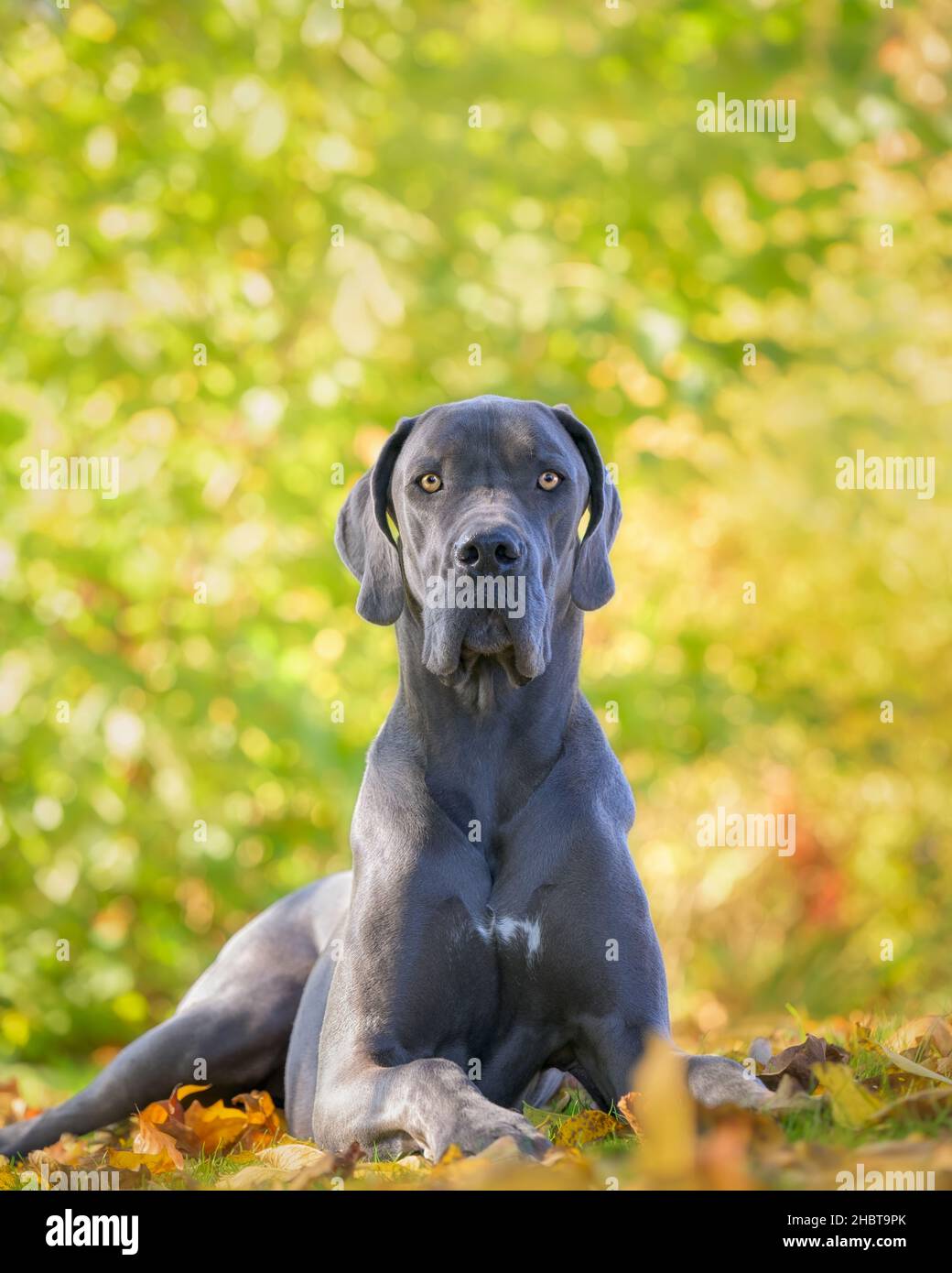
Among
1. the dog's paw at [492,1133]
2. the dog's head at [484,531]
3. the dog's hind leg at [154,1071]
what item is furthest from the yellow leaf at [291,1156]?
the dog's head at [484,531]

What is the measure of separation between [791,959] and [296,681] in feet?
12.2

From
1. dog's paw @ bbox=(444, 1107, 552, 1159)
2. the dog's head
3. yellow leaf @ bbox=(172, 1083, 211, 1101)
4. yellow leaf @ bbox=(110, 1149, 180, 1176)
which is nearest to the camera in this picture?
dog's paw @ bbox=(444, 1107, 552, 1159)

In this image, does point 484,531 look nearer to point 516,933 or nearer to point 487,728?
point 487,728

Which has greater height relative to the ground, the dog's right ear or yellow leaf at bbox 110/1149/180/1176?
the dog's right ear

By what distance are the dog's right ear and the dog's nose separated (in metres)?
0.41

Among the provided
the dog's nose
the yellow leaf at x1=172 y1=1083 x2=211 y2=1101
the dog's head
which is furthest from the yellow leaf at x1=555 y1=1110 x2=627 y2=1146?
the yellow leaf at x1=172 y1=1083 x2=211 y2=1101

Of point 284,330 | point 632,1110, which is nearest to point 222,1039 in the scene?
point 632,1110

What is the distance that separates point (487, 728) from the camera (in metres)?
3.55

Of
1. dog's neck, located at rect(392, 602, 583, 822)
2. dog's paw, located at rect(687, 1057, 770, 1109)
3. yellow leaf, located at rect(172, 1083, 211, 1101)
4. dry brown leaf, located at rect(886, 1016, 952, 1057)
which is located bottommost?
yellow leaf, located at rect(172, 1083, 211, 1101)

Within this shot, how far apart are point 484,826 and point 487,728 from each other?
242 mm

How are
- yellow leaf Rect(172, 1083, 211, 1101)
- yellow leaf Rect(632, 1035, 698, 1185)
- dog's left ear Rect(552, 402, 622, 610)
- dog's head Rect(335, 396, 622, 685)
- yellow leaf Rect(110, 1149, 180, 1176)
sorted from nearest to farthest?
yellow leaf Rect(632, 1035, 698, 1185), yellow leaf Rect(110, 1149, 180, 1176), dog's head Rect(335, 396, 622, 685), dog's left ear Rect(552, 402, 622, 610), yellow leaf Rect(172, 1083, 211, 1101)

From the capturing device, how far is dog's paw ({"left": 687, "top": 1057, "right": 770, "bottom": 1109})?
286 centimetres

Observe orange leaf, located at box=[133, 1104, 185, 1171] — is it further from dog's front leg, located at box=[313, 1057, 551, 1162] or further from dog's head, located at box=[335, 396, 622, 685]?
dog's head, located at box=[335, 396, 622, 685]
